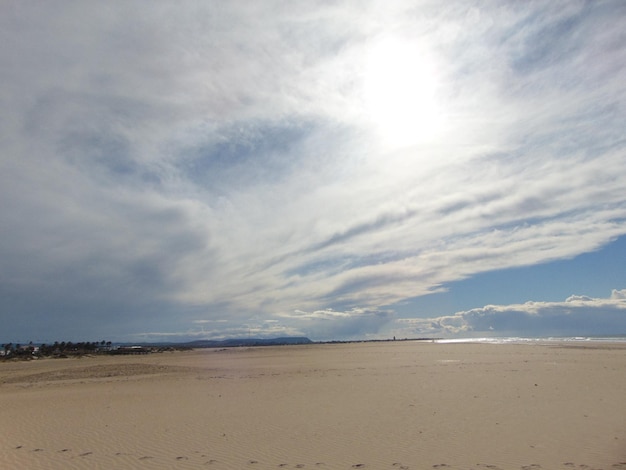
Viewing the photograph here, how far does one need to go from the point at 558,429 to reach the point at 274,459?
Answer: 8683 millimetres

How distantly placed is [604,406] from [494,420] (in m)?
5.35

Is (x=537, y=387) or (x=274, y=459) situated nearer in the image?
(x=274, y=459)

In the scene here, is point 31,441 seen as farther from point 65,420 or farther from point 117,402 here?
point 117,402

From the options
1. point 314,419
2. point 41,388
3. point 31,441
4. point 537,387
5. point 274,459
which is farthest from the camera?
point 41,388

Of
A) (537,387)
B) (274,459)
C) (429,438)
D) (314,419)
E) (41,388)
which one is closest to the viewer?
(274,459)

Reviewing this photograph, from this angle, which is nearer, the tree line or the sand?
the sand

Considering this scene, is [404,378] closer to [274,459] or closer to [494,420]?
[494,420]

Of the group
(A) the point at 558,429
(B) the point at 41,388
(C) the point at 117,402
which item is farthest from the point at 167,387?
(A) the point at 558,429

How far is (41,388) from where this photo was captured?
29391 mm

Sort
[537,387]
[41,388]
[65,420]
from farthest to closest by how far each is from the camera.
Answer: [41,388], [537,387], [65,420]

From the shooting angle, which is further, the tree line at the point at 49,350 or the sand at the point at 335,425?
the tree line at the point at 49,350

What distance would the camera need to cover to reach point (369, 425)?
14.7 metres

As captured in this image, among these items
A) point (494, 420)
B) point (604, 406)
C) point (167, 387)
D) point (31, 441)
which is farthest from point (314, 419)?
point (167, 387)

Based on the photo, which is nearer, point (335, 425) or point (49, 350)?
point (335, 425)
